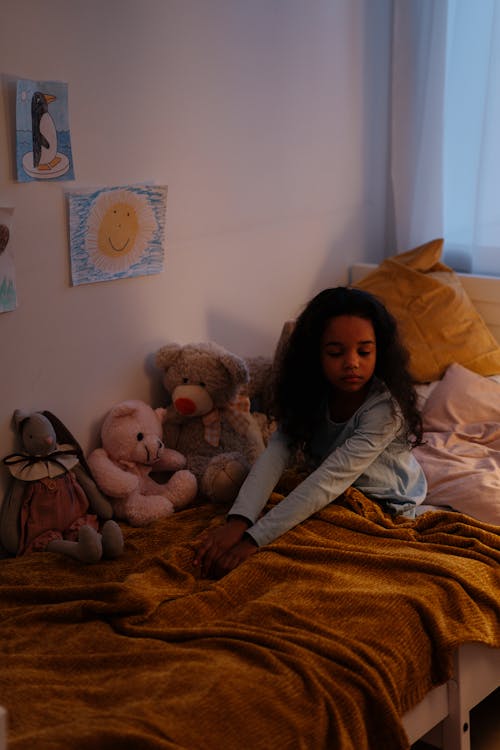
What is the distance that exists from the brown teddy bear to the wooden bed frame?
2.38 feet

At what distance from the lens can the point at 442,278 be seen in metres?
2.96

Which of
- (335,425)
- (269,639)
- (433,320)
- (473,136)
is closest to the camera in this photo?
(269,639)

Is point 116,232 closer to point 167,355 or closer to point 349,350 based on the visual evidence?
point 167,355

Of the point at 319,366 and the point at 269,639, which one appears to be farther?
the point at 319,366

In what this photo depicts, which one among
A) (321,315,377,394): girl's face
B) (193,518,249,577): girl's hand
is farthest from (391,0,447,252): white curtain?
(193,518,249,577): girl's hand

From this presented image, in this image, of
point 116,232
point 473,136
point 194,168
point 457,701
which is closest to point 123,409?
point 116,232

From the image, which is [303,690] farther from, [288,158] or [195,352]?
[288,158]

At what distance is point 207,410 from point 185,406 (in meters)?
0.07

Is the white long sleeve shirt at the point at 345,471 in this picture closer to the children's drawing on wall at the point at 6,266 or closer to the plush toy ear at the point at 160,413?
the plush toy ear at the point at 160,413

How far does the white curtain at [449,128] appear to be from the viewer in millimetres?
2959

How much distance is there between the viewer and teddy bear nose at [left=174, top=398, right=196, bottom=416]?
2.50 meters

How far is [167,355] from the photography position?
8.34 ft

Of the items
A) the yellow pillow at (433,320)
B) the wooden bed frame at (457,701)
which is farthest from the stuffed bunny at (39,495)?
the yellow pillow at (433,320)

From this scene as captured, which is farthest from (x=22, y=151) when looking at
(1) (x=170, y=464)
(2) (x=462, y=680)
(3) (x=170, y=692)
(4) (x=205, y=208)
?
(2) (x=462, y=680)
